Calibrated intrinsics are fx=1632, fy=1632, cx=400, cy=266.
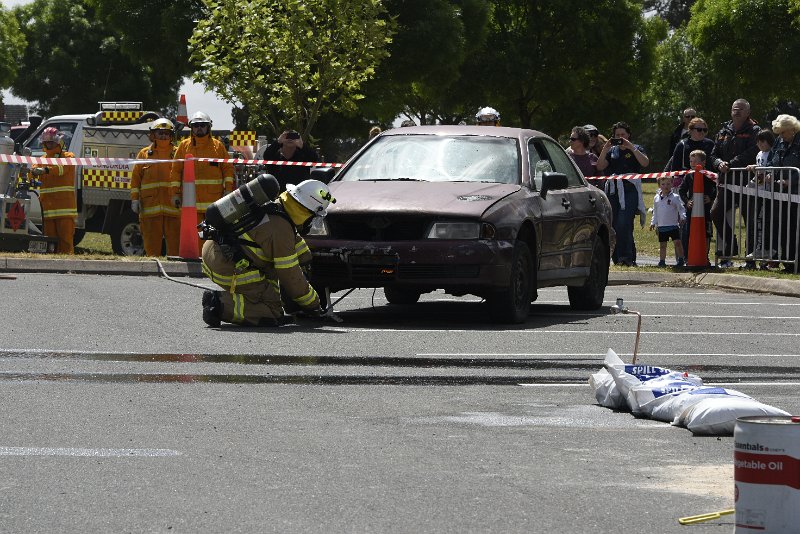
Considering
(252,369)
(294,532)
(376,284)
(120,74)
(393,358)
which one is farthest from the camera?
(120,74)

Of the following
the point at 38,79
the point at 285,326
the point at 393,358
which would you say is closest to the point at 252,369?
the point at 393,358

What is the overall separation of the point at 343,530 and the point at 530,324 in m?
7.93

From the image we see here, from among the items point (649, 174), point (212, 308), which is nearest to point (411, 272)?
point (212, 308)

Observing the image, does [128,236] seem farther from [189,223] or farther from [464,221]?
[464,221]

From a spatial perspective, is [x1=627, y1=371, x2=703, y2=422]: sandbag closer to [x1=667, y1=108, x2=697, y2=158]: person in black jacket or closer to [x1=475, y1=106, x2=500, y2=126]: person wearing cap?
[x1=475, y1=106, x2=500, y2=126]: person wearing cap

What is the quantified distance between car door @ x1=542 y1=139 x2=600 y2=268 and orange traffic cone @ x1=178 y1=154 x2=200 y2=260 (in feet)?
17.8

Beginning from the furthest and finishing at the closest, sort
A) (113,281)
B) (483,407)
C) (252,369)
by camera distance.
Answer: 1. (113,281)
2. (252,369)
3. (483,407)

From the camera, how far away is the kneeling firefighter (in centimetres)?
1254

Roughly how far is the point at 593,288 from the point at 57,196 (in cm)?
793

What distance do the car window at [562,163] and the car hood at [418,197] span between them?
4.19 feet

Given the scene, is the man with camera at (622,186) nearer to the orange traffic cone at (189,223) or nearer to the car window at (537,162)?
the orange traffic cone at (189,223)

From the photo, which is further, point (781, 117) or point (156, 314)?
point (781, 117)

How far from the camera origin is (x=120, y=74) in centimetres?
8269

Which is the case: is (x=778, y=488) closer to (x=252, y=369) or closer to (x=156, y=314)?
(x=252, y=369)
